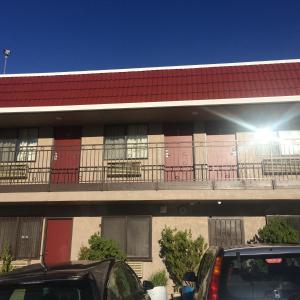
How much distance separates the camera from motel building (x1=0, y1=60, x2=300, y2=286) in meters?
12.8

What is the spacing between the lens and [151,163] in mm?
13945

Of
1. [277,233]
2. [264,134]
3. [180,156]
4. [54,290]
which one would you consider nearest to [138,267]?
[180,156]

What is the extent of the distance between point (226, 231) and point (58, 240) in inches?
221

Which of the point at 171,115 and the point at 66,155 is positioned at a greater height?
the point at 171,115

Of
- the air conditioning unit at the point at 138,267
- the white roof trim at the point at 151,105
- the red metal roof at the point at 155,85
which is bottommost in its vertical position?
the air conditioning unit at the point at 138,267

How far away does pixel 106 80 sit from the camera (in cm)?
1519

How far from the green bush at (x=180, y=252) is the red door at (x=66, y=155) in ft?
13.2

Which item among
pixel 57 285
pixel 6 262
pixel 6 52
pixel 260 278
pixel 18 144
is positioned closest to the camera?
pixel 57 285

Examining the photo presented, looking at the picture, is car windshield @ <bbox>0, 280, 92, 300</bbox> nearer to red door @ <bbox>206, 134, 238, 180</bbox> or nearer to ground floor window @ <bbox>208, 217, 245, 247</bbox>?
ground floor window @ <bbox>208, 217, 245, 247</bbox>

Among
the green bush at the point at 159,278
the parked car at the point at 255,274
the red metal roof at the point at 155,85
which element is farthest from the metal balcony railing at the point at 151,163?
the parked car at the point at 255,274

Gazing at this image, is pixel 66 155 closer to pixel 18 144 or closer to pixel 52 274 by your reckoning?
pixel 18 144

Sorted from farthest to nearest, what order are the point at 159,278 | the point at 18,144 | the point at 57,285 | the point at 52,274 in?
1. the point at 18,144
2. the point at 159,278
3. the point at 52,274
4. the point at 57,285

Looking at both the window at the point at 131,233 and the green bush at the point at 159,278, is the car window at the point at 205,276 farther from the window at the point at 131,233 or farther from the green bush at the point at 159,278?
the window at the point at 131,233

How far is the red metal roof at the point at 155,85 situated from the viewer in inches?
530
